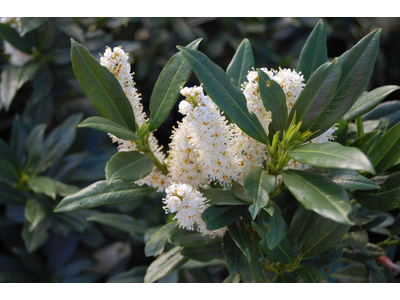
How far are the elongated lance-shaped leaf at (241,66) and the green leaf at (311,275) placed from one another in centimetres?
59

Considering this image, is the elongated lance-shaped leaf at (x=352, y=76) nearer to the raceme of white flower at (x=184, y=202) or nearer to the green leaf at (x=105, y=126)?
the raceme of white flower at (x=184, y=202)

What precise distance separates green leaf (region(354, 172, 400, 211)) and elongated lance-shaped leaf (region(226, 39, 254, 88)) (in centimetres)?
50

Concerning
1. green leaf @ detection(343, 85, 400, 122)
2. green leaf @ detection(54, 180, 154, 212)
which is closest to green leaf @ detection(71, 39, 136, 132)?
green leaf @ detection(54, 180, 154, 212)

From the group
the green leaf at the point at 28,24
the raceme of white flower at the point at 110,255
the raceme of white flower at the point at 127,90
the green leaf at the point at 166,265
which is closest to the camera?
the raceme of white flower at the point at 127,90

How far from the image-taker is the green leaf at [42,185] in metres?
1.51

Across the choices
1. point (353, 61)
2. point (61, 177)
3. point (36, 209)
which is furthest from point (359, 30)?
point (36, 209)

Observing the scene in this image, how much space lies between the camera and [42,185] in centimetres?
157

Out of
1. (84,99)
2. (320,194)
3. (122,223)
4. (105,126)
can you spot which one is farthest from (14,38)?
(320,194)

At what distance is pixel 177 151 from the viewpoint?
34.5 inches

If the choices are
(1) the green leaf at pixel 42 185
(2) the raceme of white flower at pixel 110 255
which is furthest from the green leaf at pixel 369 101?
(2) the raceme of white flower at pixel 110 255

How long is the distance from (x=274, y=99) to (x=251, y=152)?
0.56 ft

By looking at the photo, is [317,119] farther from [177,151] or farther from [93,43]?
[93,43]

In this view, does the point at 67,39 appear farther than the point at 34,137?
Yes

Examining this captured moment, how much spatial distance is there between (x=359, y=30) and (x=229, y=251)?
2693mm
